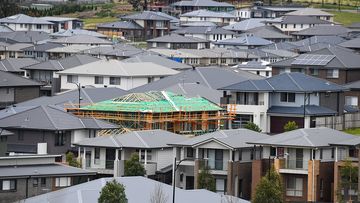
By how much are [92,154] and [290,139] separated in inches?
284

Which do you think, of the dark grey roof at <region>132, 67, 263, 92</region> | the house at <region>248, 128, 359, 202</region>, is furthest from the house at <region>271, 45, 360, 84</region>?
the house at <region>248, 128, 359, 202</region>

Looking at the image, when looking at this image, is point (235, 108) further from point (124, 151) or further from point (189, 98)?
point (124, 151)

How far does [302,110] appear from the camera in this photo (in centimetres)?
6525

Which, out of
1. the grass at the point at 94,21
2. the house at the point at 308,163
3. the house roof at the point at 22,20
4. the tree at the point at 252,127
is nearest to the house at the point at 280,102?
the tree at the point at 252,127

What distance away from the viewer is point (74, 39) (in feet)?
398

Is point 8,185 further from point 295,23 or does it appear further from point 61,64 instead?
point 295,23

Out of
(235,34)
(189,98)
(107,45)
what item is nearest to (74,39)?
(107,45)

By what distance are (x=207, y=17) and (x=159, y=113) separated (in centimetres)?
8550

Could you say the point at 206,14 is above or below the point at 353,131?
above

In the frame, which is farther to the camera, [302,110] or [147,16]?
[147,16]

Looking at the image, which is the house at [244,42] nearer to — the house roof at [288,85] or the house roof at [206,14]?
the house roof at [206,14]

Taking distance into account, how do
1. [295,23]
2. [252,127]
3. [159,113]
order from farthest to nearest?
[295,23] < [159,113] < [252,127]

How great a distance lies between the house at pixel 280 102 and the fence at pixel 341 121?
22cm

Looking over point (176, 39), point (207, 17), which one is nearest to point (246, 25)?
point (207, 17)
